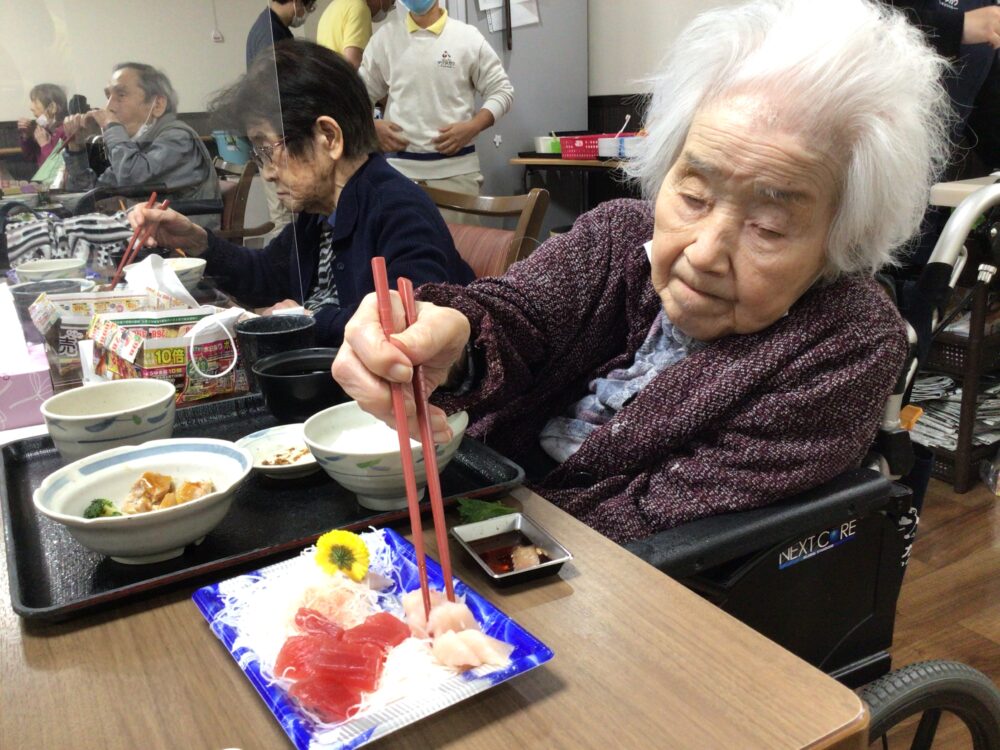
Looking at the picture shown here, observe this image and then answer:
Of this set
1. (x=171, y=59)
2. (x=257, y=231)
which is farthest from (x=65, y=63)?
(x=257, y=231)

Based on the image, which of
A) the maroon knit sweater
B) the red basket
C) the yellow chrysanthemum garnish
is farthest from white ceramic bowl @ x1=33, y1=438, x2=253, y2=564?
the red basket

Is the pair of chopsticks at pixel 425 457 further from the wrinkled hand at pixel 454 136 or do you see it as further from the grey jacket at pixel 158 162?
the wrinkled hand at pixel 454 136

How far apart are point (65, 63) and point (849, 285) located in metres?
1.43

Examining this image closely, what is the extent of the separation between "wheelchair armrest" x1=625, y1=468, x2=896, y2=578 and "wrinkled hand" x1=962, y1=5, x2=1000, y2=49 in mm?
1739

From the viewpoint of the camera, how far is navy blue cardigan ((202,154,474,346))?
1.77m

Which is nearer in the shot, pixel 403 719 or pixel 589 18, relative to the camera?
pixel 403 719

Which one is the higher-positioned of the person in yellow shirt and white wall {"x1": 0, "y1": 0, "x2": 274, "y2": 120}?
the person in yellow shirt

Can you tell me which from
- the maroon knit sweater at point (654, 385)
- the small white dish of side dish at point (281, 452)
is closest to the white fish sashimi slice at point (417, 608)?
the small white dish of side dish at point (281, 452)

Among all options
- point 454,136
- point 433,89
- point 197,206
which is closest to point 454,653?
point 197,206

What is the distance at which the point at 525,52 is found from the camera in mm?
4914

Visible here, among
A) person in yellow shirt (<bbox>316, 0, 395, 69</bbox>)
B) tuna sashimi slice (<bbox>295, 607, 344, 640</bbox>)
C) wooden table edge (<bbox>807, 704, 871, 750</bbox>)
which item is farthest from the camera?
person in yellow shirt (<bbox>316, 0, 395, 69</bbox>)

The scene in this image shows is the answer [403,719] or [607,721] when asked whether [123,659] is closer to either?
[403,719]

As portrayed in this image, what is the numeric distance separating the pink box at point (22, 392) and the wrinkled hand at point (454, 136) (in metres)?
2.75

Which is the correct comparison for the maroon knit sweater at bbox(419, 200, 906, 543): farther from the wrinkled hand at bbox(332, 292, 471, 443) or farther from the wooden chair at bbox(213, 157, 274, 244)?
the wooden chair at bbox(213, 157, 274, 244)
